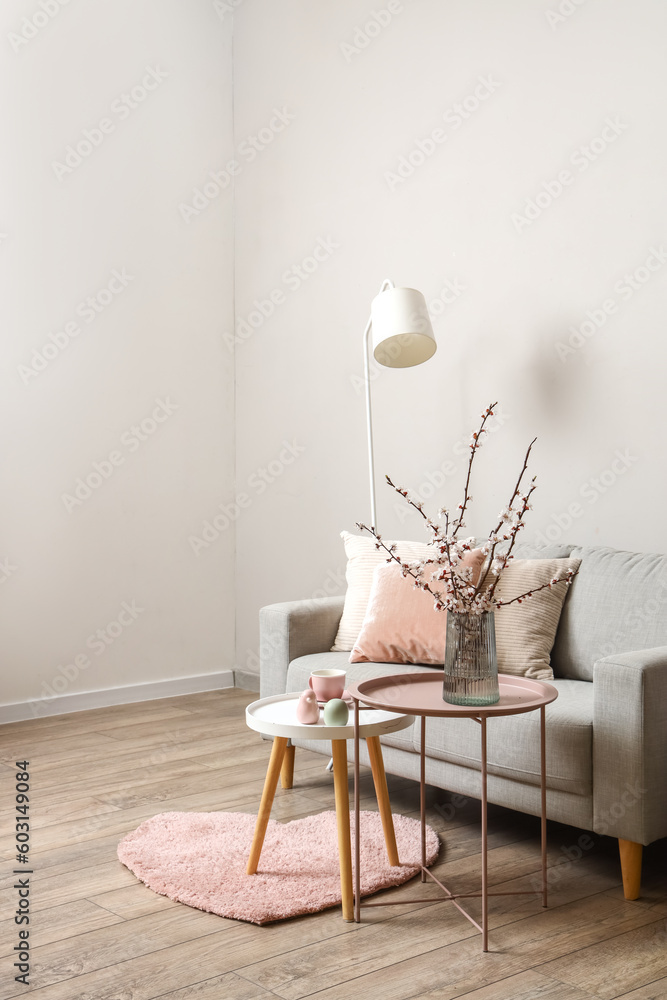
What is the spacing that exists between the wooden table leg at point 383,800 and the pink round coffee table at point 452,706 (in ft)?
0.26

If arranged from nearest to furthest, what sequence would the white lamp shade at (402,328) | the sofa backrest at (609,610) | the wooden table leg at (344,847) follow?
1. the wooden table leg at (344,847)
2. the sofa backrest at (609,610)
3. the white lamp shade at (402,328)

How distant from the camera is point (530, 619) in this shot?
3.03m

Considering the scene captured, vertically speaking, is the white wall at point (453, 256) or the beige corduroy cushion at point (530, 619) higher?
the white wall at point (453, 256)

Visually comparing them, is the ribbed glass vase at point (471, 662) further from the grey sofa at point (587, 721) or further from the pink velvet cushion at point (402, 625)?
the pink velvet cushion at point (402, 625)

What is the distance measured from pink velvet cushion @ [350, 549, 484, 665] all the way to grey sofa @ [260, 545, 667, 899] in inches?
1.7

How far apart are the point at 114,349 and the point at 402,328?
5.85 feet

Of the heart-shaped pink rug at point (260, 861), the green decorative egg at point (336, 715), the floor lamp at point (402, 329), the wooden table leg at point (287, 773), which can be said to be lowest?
the heart-shaped pink rug at point (260, 861)

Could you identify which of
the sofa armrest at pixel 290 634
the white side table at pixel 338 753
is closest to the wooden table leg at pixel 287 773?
the sofa armrest at pixel 290 634

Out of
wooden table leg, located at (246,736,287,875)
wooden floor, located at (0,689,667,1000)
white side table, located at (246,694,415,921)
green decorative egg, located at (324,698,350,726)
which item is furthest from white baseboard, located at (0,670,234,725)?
green decorative egg, located at (324,698,350,726)

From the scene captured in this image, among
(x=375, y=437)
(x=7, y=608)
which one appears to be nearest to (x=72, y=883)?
(x=7, y=608)

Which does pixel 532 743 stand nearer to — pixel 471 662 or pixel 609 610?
pixel 471 662

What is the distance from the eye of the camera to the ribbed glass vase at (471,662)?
2205 mm

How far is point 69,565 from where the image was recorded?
452 centimetres

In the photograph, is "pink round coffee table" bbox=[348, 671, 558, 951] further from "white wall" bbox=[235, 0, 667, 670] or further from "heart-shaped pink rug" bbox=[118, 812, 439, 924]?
"white wall" bbox=[235, 0, 667, 670]
